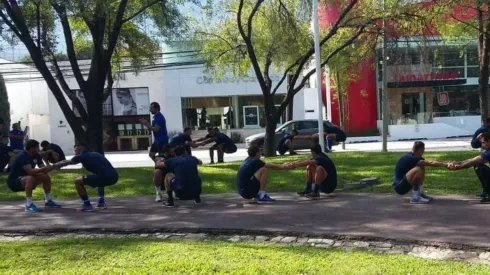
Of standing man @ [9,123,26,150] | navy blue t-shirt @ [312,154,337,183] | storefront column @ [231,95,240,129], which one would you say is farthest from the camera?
storefront column @ [231,95,240,129]

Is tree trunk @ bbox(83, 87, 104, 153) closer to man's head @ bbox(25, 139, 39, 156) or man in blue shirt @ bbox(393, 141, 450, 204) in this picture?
man's head @ bbox(25, 139, 39, 156)

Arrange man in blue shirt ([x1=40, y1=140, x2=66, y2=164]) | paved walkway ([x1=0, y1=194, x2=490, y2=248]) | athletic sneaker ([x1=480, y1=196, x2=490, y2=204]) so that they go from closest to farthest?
paved walkway ([x1=0, y1=194, x2=490, y2=248]) → athletic sneaker ([x1=480, y1=196, x2=490, y2=204]) → man in blue shirt ([x1=40, y1=140, x2=66, y2=164])

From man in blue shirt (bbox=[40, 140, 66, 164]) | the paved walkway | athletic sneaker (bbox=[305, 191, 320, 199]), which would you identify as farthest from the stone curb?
man in blue shirt (bbox=[40, 140, 66, 164])

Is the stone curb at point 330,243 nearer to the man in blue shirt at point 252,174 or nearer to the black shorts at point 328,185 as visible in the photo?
the man in blue shirt at point 252,174

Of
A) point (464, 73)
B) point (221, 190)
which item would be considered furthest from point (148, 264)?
point (464, 73)

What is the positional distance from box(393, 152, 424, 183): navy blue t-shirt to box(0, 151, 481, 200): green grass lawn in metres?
1.38

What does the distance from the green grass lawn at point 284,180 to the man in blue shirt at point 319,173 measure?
1131 mm

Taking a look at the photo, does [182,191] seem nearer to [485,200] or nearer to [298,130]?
[485,200]

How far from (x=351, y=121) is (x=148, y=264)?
102 ft

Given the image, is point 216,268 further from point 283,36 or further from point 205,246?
point 283,36

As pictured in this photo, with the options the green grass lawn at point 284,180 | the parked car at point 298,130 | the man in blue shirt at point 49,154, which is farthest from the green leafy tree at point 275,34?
the man in blue shirt at point 49,154

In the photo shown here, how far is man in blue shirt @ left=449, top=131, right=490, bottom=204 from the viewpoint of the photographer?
741 cm

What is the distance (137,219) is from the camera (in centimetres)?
788

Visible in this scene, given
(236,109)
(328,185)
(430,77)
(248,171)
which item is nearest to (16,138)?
(248,171)
